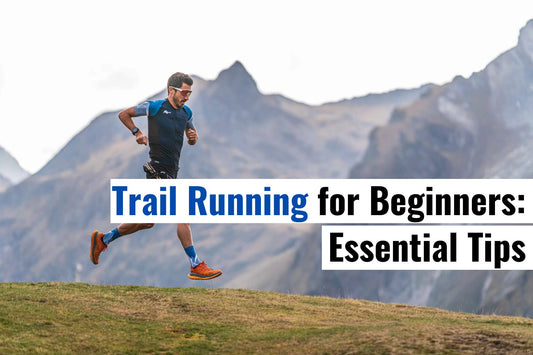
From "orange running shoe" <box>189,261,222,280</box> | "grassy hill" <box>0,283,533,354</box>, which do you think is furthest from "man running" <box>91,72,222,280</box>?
"grassy hill" <box>0,283,533,354</box>

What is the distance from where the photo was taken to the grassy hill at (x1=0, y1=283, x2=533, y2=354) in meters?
15.2

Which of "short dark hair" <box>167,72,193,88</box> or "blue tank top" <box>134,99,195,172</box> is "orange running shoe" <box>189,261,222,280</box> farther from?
"short dark hair" <box>167,72,193,88</box>

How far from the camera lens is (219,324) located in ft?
58.3

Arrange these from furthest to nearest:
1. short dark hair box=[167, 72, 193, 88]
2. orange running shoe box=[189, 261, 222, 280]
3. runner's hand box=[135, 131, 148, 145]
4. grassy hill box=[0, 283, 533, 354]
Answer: orange running shoe box=[189, 261, 222, 280]
short dark hair box=[167, 72, 193, 88]
runner's hand box=[135, 131, 148, 145]
grassy hill box=[0, 283, 533, 354]

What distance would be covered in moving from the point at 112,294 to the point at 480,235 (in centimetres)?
1199

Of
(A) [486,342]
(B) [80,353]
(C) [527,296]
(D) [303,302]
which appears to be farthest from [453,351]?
(C) [527,296]

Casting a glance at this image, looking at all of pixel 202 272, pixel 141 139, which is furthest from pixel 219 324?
pixel 141 139

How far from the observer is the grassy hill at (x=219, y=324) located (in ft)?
50.0

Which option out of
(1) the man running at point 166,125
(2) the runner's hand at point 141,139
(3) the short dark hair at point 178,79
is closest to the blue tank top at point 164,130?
(1) the man running at point 166,125

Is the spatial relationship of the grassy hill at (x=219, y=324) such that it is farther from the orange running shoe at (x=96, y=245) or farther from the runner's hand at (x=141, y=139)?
the runner's hand at (x=141, y=139)

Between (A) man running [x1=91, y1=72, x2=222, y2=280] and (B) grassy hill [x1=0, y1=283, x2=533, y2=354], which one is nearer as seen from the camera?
(B) grassy hill [x1=0, y1=283, x2=533, y2=354]

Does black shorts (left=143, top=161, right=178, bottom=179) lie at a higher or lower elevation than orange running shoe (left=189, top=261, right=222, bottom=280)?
higher

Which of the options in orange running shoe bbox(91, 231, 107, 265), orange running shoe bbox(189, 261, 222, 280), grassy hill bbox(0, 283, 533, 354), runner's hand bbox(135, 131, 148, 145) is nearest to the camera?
grassy hill bbox(0, 283, 533, 354)

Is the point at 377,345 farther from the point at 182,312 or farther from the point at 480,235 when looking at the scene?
the point at 480,235
